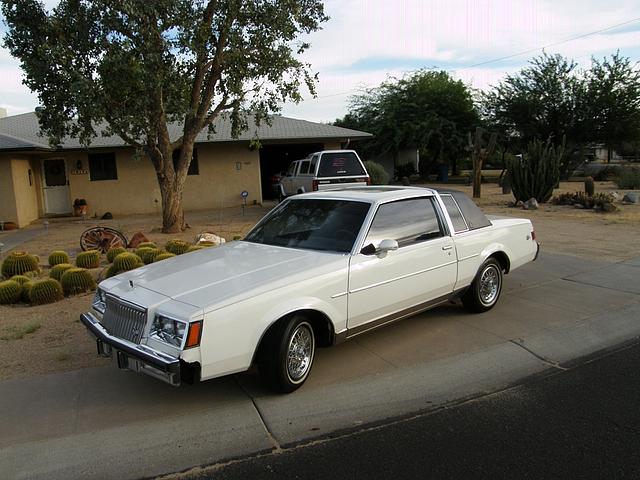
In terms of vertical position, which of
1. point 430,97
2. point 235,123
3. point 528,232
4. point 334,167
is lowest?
point 528,232

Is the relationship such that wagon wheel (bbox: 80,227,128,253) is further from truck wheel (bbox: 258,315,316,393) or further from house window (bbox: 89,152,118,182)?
house window (bbox: 89,152,118,182)

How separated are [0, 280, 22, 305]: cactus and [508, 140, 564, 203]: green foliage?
1548 cm

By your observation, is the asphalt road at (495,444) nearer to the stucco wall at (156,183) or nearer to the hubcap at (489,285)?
the hubcap at (489,285)

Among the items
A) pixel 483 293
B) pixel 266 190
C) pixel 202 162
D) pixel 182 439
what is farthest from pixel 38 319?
pixel 266 190

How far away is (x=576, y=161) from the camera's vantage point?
32.5 m

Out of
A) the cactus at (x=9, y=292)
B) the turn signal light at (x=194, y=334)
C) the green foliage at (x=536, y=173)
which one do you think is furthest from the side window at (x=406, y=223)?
the green foliage at (x=536, y=173)

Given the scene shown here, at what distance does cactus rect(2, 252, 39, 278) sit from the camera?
28.3ft

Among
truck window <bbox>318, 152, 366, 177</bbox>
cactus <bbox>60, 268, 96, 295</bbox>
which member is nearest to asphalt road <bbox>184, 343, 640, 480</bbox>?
cactus <bbox>60, 268, 96, 295</bbox>

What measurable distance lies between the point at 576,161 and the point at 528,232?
28830 millimetres

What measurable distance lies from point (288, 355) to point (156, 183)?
700 inches

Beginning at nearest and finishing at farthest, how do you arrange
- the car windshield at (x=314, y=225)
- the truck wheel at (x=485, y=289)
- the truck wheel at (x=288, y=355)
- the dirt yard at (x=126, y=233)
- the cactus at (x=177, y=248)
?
the truck wheel at (x=288, y=355), the car windshield at (x=314, y=225), the dirt yard at (x=126, y=233), the truck wheel at (x=485, y=289), the cactus at (x=177, y=248)

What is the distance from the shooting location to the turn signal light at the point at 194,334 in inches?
145

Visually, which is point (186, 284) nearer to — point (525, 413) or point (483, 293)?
point (525, 413)

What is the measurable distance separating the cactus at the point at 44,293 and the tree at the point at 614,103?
31.7m
